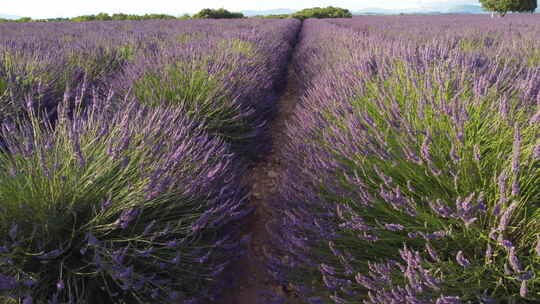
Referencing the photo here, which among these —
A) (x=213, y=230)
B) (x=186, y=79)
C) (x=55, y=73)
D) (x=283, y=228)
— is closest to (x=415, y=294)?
(x=283, y=228)

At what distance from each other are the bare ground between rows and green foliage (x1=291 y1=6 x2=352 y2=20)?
33.2 m

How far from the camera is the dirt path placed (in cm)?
192

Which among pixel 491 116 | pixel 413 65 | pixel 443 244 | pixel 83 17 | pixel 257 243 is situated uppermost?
pixel 83 17

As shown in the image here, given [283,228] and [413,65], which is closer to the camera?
[283,228]

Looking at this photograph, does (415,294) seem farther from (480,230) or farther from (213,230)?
(213,230)

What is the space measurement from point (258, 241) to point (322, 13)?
3638cm

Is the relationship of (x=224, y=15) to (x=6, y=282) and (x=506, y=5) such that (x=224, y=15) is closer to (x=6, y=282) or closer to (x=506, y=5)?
(x=506, y=5)

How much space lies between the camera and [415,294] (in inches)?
47.5

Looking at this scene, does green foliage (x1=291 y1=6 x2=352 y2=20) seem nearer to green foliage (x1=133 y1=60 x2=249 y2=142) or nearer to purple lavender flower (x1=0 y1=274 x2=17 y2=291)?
green foliage (x1=133 y1=60 x2=249 y2=142)

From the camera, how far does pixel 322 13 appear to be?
35.3 metres

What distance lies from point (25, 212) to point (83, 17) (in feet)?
101

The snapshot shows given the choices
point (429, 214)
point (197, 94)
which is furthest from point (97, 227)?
point (197, 94)

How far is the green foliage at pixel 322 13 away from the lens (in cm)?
3499

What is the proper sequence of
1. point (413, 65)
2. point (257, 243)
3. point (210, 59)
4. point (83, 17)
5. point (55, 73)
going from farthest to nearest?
1. point (83, 17)
2. point (210, 59)
3. point (55, 73)
4. point (413, 65)
5. point (257, 243)
